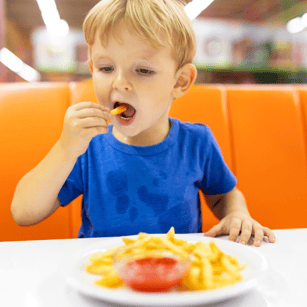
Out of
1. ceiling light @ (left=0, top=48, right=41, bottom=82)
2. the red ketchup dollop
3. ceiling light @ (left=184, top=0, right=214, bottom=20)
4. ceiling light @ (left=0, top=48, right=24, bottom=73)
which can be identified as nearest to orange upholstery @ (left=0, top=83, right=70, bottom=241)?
the red ketchup dollop

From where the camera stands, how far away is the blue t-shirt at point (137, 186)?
3.08ft

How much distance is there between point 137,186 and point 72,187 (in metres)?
0.20

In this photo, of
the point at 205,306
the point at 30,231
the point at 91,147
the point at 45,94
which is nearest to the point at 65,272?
the point at 205,306

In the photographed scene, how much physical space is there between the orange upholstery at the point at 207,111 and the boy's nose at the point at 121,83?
68 centimetres

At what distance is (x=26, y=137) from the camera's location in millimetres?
1344

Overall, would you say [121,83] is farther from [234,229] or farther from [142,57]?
[234,229]

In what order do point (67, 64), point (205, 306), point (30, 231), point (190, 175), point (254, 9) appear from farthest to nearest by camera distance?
point (254, 9)
point (67, 64)
point (30, 231)
point (190, 175)
point (205, 306)

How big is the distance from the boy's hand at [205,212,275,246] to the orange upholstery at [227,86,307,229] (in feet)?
2.18

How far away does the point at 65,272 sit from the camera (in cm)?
47

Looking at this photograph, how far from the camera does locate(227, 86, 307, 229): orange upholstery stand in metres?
1.46

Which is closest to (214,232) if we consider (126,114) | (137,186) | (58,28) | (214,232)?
(214,232)

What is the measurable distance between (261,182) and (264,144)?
18cm

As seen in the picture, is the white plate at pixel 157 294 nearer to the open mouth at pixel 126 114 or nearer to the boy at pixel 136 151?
the boy at pixel 136 151

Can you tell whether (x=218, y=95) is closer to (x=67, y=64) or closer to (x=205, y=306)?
(x=205, y=306)
